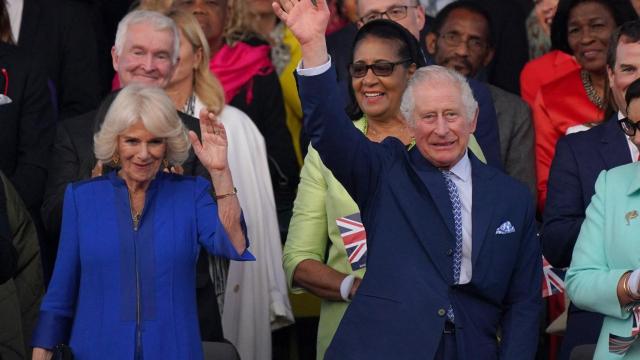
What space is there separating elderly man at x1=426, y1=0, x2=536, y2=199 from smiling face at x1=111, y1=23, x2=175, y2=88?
159cm

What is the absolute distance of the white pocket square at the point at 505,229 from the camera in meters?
5.55

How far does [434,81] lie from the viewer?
565cm

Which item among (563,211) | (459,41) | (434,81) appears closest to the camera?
(434,81)

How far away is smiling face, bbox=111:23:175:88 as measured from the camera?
7141 mm

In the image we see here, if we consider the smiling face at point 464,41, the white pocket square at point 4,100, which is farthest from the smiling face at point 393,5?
the white pocket square at point 4,100

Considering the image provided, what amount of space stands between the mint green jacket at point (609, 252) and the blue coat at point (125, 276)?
1341 millimetres

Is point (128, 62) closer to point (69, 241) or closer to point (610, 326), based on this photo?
point (69, 241)

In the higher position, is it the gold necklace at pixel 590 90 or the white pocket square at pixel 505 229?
the gold necklace at pixel 590 90

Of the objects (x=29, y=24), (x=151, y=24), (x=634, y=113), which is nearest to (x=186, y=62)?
(x=151, y=24)

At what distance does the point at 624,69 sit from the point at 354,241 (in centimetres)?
131

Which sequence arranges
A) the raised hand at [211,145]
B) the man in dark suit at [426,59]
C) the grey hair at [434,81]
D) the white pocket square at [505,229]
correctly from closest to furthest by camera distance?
the white pocket square at [505,229] → the grey hair at [434,81] → the raised hand at [211,145] → the man in dark suit at [426,59]

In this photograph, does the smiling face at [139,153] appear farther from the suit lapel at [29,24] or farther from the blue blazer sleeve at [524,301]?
the suit lapel at [29,24]

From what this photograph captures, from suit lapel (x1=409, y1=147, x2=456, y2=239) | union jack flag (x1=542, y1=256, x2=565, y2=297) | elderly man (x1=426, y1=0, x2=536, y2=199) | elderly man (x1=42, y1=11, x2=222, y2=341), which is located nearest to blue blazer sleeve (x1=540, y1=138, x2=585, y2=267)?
union jack flag (x1=542, y1=256, x2=565, y2=297)

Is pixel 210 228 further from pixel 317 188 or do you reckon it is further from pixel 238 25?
pixel 238 25
